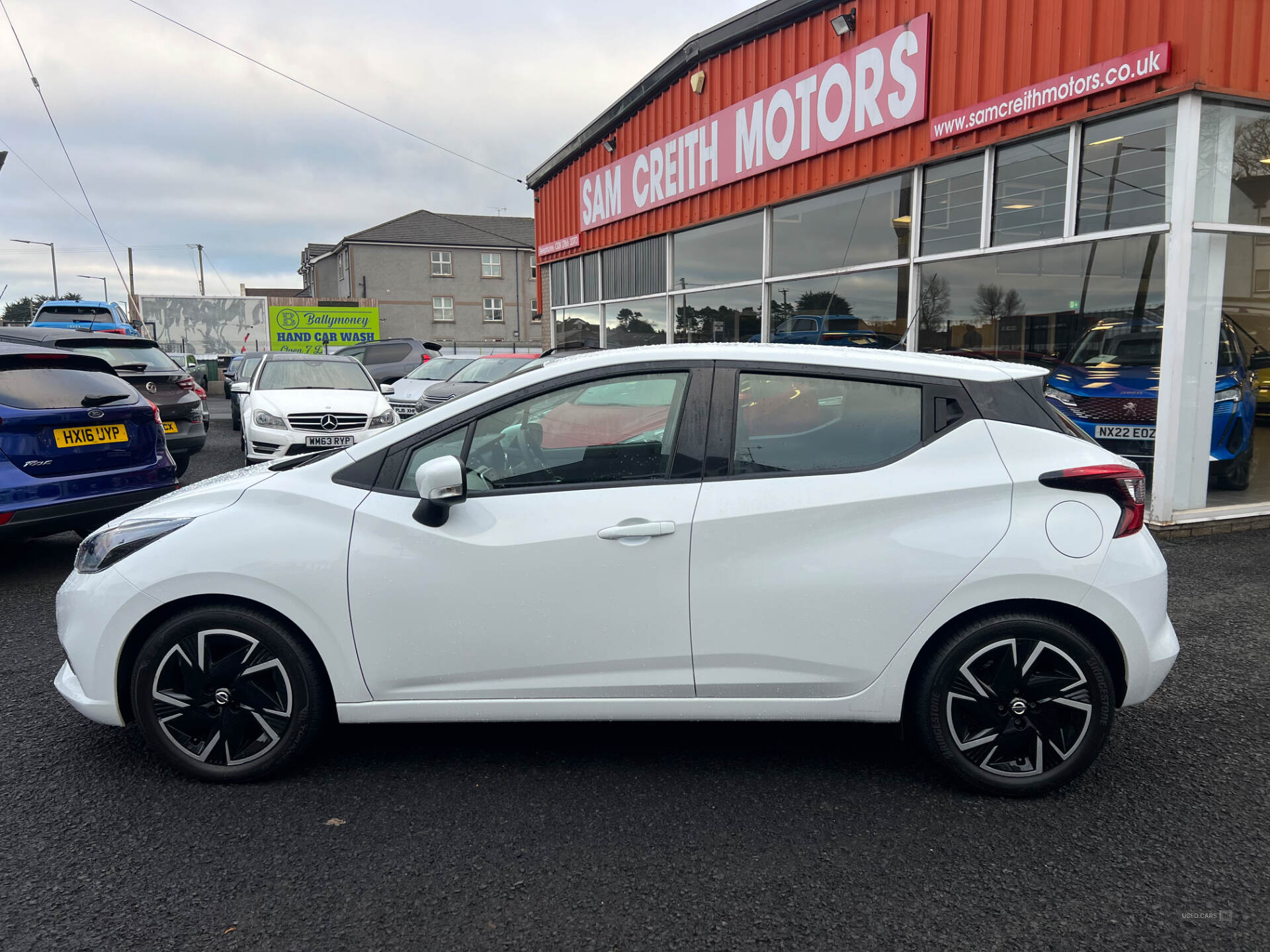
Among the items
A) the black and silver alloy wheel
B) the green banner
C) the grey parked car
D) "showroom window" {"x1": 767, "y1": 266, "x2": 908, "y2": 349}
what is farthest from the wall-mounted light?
the green banner

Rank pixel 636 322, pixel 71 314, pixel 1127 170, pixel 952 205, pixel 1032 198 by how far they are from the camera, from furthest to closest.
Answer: pixel 71 314 < pixel 636 322 < pixel 952 205 < pixel 1032 198 < pixel 1127 170

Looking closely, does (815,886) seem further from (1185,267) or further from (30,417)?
(1185,267)

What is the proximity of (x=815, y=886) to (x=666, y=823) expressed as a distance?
21.6 inches

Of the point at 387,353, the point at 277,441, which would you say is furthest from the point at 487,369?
the point at 387,353

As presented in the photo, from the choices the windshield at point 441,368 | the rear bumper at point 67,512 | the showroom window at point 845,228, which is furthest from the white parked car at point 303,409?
the showroom window at point 845,228

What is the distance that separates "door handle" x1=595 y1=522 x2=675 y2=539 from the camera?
2994mm

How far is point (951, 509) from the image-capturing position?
3.02 meters

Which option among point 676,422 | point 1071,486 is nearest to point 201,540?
point 676,422

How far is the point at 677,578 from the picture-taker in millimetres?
3012

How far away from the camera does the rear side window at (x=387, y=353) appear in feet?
75.8

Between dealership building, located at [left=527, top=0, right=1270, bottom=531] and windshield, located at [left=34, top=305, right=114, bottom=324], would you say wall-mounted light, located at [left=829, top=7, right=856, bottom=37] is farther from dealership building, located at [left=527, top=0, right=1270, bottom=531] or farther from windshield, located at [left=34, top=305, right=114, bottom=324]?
windshield, located at [left=34, top=305, right=114, bottom=324]

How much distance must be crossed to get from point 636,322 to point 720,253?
3098 mm

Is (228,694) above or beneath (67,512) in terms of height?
beneath

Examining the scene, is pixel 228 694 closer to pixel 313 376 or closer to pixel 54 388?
pixel 54 388
